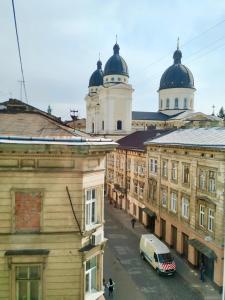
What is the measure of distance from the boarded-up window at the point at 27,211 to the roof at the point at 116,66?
66451 millimetres

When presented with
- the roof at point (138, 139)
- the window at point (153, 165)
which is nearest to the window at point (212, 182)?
the window at point (153, 165)

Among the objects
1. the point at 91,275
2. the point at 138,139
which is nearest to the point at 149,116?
the point at 138,139

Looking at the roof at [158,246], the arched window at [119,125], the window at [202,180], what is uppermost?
the arched window at [119,125]

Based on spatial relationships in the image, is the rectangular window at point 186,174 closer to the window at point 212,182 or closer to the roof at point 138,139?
the window at point 212,182

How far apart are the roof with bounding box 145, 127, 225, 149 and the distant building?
1431cm

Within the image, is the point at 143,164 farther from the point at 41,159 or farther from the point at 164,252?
the point at 41,159

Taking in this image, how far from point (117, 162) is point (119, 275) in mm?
27312

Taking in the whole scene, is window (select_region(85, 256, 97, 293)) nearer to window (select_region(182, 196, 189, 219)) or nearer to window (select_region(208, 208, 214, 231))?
window (select_region(208, 208, 214, 231))

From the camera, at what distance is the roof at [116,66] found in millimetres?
75375

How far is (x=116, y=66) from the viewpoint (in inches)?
2982

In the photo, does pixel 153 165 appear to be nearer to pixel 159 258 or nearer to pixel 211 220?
pixel 211 220

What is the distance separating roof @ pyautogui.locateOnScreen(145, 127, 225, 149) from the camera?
25211 mm

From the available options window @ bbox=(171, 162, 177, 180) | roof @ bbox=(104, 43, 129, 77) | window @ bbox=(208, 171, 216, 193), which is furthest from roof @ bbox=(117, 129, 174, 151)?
roof @ bbox=(104, 43, 129, 77)

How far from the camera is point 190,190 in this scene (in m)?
27.6
